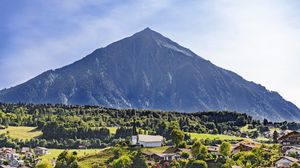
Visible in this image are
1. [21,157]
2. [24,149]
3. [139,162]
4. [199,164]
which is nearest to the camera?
[199,164]

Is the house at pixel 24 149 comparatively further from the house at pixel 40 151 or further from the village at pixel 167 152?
the house at pixel 40 151

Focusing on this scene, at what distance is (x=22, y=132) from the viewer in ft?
590

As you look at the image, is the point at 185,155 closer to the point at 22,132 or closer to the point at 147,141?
the point at 147,141

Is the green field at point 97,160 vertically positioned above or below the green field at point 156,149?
below

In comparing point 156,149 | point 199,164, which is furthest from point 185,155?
point 199,164

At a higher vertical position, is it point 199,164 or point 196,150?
point 196,150

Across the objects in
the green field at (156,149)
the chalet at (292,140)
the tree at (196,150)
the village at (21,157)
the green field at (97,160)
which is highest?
the chalet at (292,140)

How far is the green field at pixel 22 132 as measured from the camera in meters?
174

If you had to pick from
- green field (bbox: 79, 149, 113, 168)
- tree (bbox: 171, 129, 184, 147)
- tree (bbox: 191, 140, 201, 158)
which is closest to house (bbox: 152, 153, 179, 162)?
tree (bbox: 191, 140, 201, 158)

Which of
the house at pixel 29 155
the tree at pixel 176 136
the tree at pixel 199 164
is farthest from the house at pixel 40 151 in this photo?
the tree at pixel 199 164

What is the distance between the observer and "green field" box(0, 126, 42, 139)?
174 metres

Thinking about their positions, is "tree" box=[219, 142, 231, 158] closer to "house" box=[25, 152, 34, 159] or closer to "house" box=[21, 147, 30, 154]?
"house" box=[25, 152, 34, 159]

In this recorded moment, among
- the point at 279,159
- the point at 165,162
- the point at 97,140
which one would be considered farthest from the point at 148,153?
the point at 97,140

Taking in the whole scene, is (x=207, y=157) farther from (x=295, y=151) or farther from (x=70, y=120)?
(x=70, y=120)
